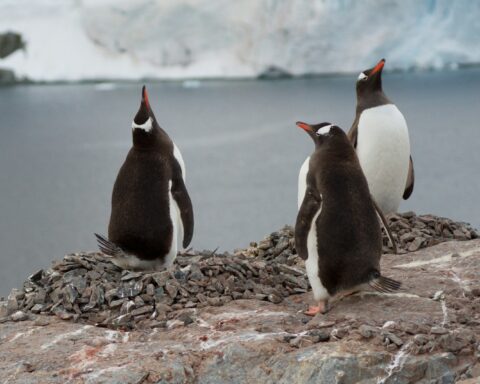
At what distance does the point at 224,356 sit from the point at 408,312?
3.23 feet

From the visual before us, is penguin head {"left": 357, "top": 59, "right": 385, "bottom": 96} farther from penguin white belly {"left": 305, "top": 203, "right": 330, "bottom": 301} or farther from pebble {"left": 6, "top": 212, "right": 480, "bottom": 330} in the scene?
penguin white belly {"left": 305, "top": 203, "right": 330, "bottom": 301}

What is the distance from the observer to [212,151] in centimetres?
2286

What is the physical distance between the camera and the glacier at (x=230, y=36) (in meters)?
23.7

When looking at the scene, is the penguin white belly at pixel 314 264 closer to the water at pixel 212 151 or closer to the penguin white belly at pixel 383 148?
the penguin white belly at pixel 383 148

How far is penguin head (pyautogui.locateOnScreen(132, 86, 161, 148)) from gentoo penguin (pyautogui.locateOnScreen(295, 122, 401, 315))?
1.32 m

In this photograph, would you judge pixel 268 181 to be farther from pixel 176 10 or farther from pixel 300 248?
pixel 300 248

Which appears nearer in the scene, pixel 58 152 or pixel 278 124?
pixel 58 152

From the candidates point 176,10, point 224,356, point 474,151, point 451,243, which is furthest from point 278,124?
point 224,356

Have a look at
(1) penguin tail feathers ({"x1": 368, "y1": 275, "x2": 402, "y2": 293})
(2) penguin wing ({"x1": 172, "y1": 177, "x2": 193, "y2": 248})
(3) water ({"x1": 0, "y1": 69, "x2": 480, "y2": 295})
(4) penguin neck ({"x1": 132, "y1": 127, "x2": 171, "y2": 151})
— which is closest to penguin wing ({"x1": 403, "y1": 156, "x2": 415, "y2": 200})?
(2) penguin wing ({"x1": 172, "y1": 177, "x2": 193, "y2": 248})

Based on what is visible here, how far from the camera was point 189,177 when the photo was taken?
1959 cm

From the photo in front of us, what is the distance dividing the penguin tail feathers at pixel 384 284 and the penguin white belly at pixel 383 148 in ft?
7.36

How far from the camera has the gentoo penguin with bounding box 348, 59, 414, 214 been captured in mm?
6844

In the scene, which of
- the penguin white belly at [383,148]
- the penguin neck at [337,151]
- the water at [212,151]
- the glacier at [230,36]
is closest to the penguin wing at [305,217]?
the penguin neck at [337,151]

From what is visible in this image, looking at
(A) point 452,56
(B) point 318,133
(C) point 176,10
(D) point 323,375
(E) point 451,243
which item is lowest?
(D) point 323,375
